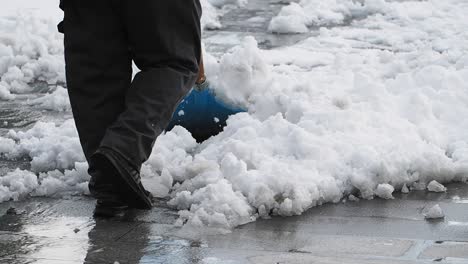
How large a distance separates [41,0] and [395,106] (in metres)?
6.06

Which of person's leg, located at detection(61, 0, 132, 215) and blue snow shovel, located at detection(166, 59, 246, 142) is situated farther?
blue snow shovel, located at detection(166, 59, 246, 142)

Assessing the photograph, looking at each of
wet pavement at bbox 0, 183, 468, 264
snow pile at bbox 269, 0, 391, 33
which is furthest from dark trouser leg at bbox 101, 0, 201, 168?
snow pile at bbox 269, 0, 391, 33

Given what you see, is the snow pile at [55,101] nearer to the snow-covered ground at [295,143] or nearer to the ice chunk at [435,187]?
the snow-covered ground at [295,143]

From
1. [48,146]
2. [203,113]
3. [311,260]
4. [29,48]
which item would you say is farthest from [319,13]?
[311,260]

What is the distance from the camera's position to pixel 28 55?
25.1 feet

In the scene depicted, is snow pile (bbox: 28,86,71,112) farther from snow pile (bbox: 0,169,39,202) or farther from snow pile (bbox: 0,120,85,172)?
snow pile (bbox: 0,169,39,202)

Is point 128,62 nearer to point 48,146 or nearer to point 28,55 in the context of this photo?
point 48,146

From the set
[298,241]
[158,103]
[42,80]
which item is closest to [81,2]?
[158,103]

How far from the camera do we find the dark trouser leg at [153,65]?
413 centimetres

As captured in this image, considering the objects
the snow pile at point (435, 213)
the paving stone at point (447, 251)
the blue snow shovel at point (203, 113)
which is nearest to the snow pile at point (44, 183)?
the blue snow shovel at point (203, 113)

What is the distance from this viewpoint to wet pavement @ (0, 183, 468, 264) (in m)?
3.75

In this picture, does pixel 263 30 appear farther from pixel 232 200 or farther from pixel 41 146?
pixel 232 200

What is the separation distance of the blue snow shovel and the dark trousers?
108 centimetres

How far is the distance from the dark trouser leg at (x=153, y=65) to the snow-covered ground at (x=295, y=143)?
361mm
